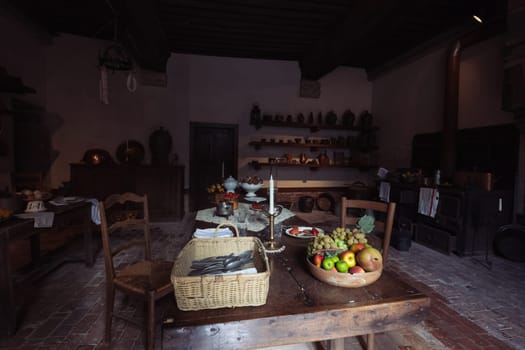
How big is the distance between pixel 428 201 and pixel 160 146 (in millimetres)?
4665

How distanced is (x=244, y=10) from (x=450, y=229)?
4.23 metres

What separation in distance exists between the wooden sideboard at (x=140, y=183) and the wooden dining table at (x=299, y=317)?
13.5ft

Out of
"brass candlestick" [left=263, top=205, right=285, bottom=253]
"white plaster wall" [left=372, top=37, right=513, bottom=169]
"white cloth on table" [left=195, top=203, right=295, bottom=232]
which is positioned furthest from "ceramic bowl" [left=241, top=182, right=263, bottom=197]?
"white plaster wall" [left=372, top=37, right=513, bottom=169]

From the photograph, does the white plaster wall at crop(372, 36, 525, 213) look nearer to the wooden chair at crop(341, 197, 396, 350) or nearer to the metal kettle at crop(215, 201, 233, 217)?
the wooden chair at crop(341, 197, 396, 350)

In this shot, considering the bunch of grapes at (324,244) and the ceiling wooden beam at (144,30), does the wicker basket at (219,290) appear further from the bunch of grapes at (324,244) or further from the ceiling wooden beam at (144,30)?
the ceiling wooden beam at (144,30)

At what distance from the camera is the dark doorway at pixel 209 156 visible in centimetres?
543

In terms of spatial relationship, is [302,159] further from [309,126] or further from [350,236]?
[350,236]

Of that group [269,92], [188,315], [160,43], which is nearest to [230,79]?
[269,92]

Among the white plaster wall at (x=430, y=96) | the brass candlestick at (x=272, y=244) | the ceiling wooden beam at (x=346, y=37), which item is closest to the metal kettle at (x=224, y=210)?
the brass candlestick at (x=272, y=244)

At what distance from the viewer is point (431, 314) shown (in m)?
2.07

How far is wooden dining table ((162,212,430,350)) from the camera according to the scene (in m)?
0.75

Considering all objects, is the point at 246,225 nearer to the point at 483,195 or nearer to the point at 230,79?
the point at 483,195

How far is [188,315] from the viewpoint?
2.59 feet

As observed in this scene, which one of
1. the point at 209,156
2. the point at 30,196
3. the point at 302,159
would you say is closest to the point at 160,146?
the point at 209,156
